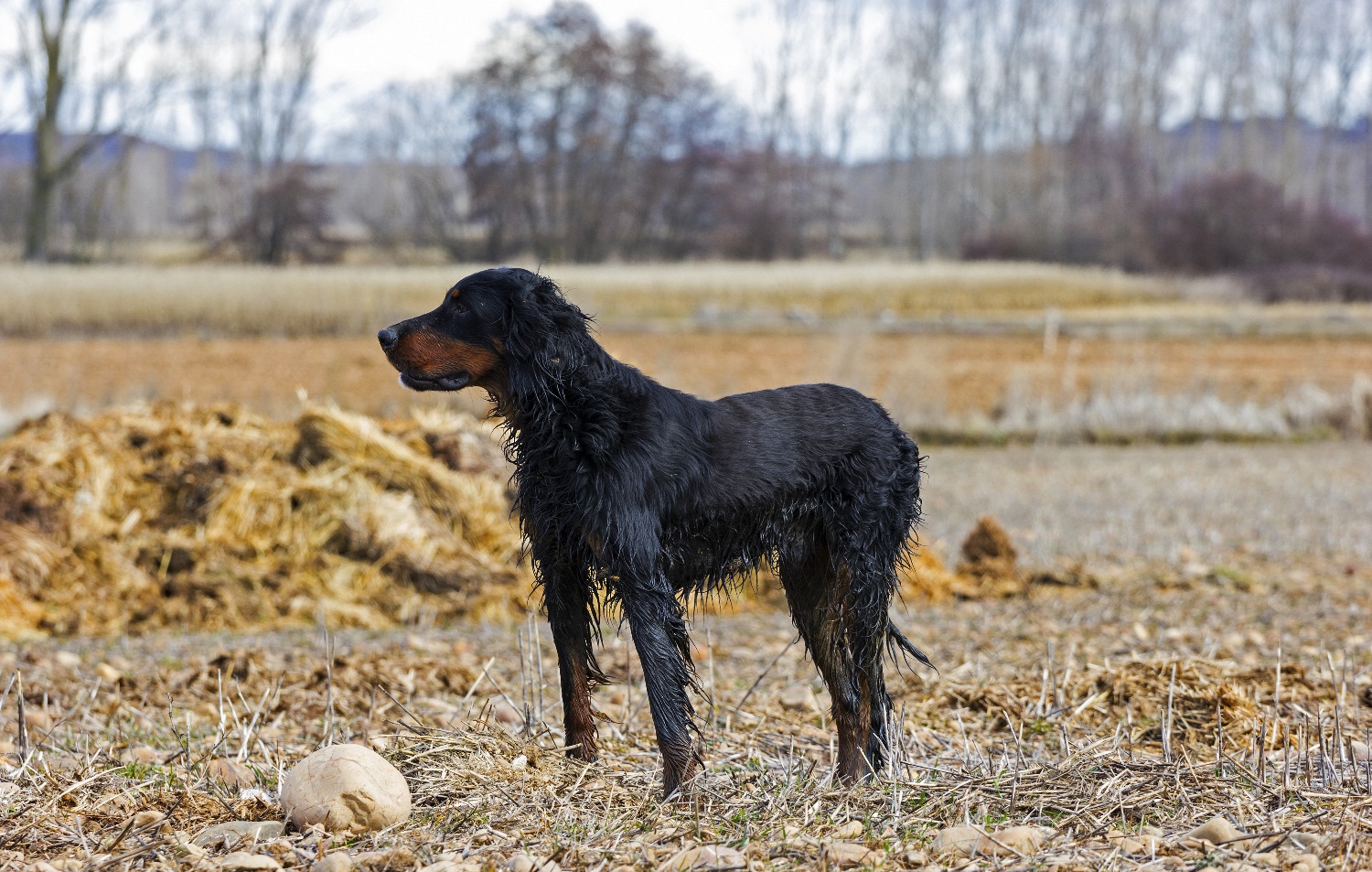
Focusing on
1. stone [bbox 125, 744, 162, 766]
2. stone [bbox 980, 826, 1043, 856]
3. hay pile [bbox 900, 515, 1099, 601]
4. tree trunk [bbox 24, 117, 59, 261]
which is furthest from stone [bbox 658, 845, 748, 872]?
tree trunk [bbox 24, 117, 59, 261]

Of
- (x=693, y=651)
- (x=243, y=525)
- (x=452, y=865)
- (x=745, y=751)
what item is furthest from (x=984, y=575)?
(x=452, y=865)

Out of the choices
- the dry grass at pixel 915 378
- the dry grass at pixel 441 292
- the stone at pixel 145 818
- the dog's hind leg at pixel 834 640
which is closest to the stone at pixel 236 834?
the stone at pixel 145 818

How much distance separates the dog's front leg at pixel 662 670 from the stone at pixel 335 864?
0.93 metres

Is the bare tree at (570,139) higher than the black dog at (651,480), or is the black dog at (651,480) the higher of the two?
the bare tree at (570,139)

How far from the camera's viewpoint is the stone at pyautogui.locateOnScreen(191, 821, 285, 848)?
333 centimetres

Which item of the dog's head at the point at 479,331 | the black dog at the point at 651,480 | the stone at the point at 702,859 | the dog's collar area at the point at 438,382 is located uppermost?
the dog's head at the point at 479,331

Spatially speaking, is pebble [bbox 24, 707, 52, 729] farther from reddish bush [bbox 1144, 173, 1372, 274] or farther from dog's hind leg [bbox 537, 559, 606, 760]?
reddish bush [bbox 1144, 173, 1372, 274]

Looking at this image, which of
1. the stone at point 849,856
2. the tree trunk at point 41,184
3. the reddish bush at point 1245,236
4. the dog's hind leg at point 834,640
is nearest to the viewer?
the stone at point 849,856

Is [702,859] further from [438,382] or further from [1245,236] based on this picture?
[1245,236]

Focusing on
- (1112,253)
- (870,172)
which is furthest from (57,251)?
(870,172)

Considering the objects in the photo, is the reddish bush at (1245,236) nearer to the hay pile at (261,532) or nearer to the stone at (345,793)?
the hay pile at (261,532)

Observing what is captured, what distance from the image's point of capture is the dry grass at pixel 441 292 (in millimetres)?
24234

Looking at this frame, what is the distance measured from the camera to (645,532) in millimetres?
3543

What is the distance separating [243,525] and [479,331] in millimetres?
5518
